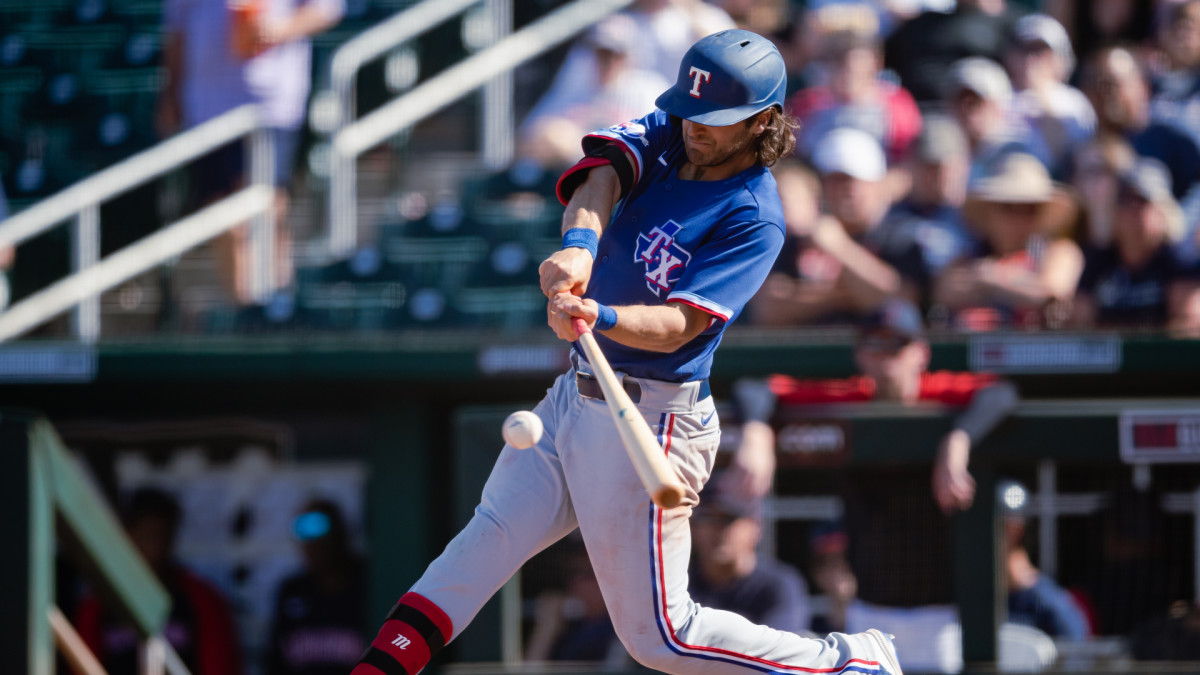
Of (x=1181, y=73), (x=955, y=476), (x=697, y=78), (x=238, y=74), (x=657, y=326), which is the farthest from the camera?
(x=238, y=74)

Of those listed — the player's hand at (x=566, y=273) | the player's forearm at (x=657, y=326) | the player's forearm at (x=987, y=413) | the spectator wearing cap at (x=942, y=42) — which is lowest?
Result: the player's forearm at (x=987, y=413)

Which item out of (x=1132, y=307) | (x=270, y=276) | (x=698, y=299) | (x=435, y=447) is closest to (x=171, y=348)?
(x=270, y=276)

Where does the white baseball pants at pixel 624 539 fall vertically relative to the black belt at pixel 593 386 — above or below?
below

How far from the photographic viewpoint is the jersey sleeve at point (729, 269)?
2.63m

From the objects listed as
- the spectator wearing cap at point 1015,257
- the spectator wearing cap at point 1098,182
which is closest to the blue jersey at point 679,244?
the spectator wearing cap at point 1015,257

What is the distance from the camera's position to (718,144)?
2.75m

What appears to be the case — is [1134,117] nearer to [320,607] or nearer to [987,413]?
[987,413]

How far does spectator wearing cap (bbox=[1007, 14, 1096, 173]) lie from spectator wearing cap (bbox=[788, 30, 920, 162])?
0.46 metres

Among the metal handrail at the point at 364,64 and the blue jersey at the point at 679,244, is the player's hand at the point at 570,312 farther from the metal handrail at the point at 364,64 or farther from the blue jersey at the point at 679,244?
the metal handrail at the point at 364,64

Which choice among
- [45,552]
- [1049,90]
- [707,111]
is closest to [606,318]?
[707,111]

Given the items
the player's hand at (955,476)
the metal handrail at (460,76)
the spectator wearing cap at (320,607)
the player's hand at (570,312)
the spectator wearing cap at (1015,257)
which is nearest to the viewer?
the player's hand at (570,312)

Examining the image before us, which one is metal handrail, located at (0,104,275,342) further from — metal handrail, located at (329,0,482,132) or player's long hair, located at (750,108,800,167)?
player's long hair, located at (750,108,800,167)

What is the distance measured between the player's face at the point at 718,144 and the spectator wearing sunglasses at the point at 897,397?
6.04 ft

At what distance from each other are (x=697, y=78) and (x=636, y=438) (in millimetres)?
734
